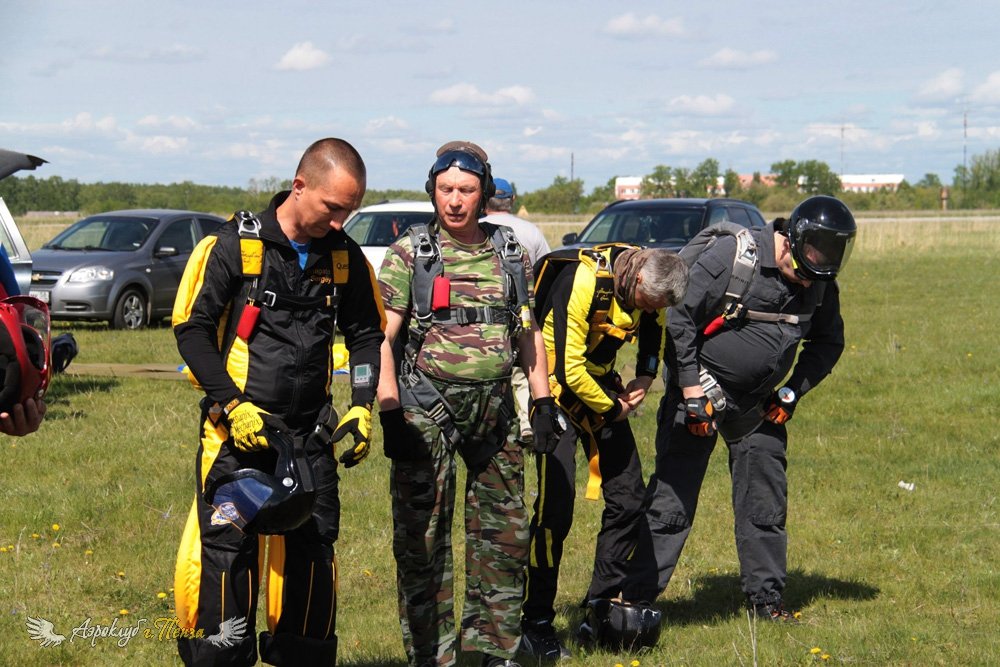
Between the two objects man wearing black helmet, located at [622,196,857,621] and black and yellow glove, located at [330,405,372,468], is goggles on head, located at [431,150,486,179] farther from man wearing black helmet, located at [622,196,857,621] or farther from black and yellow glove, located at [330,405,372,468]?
man wearing black helmet, located at [622,196,857,621]

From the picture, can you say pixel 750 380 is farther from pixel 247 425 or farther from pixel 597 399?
pixel 247 425

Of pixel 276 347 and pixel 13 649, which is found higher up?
pixel 276 347

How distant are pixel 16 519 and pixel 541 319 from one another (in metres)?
3.73

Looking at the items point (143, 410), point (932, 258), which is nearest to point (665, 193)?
point (932, 258)

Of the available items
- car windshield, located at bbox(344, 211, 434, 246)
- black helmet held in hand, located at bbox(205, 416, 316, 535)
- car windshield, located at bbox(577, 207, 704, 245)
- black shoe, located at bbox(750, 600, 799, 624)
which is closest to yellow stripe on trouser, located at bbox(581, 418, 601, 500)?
black shoe, located at bbox(750, 600, 799, 624)

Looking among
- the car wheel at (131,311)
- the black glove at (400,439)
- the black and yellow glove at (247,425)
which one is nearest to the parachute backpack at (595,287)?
the black glove at (400,439)

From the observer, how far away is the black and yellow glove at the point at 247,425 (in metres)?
4.07

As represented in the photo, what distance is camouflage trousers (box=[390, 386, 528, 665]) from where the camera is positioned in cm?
486

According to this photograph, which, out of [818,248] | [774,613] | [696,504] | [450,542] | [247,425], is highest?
[818,248]

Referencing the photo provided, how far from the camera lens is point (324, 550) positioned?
4.53m

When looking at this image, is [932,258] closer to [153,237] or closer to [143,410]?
[153,237]

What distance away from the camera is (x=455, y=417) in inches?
191

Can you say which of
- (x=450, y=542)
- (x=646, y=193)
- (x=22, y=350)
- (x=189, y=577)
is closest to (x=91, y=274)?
(x=450, y=542)

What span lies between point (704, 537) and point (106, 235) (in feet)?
44.8
